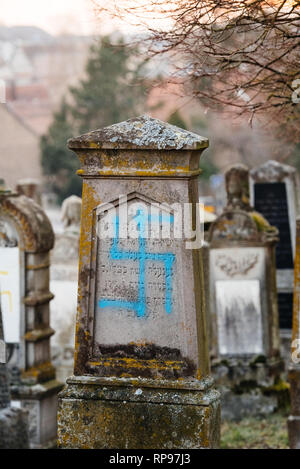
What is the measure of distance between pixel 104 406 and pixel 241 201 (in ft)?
17.0

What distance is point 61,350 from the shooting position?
10656 millimetres

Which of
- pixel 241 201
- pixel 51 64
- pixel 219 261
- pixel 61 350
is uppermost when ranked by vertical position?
pixel 51 64

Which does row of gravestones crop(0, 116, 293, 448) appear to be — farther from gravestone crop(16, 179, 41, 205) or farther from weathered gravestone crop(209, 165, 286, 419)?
gravestone crop(16, 179, 41, 205)

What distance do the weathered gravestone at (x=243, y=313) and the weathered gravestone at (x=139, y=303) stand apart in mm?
4362

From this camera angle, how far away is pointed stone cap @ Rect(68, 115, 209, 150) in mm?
5793

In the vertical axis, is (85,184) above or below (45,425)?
above

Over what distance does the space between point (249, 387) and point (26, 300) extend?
10.2 ft

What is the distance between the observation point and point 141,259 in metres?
5.98

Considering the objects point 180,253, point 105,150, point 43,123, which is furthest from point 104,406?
point 43,123

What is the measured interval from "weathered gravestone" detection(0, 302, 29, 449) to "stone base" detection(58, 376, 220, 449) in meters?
1.39

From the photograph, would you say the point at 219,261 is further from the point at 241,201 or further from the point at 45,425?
the point at 45,425

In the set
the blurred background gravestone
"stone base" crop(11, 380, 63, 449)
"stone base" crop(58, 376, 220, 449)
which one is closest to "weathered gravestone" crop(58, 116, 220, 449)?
"stone base" crop(58, 376, 220, 449)

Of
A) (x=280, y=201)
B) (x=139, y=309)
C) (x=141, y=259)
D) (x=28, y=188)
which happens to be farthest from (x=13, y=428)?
(x=280, y=201)

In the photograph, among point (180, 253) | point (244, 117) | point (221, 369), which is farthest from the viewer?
point (221, 369)
